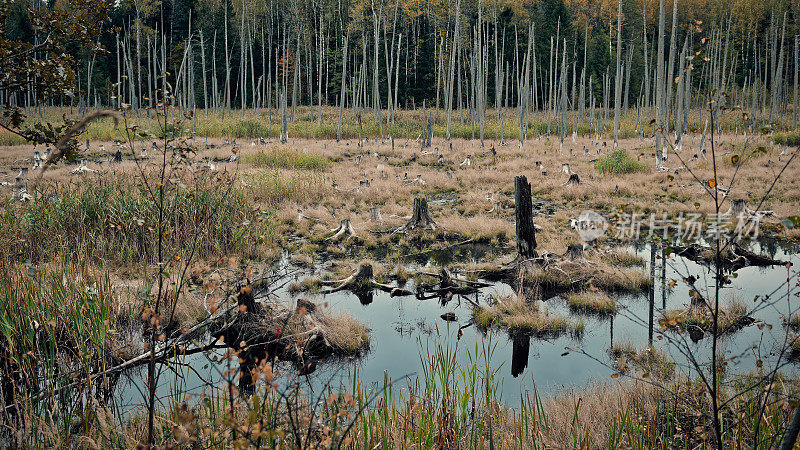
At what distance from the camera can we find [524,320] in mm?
6578

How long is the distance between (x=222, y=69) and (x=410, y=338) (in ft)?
139

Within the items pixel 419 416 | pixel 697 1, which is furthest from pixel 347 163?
pixel 697 1

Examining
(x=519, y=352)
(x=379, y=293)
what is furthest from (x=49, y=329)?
(x=379, y=293)

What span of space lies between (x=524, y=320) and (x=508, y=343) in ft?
1.68

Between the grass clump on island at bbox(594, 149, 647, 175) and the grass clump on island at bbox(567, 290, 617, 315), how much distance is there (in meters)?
11.1

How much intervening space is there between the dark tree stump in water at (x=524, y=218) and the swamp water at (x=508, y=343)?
763 mm

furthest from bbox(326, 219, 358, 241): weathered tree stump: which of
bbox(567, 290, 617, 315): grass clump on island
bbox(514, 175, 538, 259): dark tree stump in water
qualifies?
bbox(567, 290, 617, 315): grass clump on island

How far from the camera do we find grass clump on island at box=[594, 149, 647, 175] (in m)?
17.5

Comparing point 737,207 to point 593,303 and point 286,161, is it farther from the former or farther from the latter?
point 286,161

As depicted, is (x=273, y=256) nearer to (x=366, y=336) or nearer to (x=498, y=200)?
(x=366, y=336)

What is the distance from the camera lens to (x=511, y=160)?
21.2 metres

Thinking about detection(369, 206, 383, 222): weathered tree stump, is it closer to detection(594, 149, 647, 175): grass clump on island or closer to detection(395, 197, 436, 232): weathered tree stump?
detection(395, 197, 436, 232): weathered tree stump

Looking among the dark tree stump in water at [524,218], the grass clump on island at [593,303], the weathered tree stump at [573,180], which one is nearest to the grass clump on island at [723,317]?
the grass clump on island at [593,303]

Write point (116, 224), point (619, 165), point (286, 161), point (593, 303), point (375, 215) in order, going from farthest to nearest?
point (286, 161), point (619, 165), point (375, 215), point (116, 224), point (593, 303)
